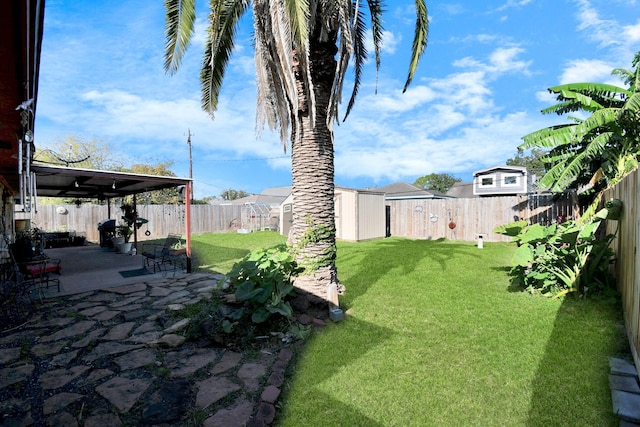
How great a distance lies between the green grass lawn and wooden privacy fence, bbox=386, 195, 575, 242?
867 cm

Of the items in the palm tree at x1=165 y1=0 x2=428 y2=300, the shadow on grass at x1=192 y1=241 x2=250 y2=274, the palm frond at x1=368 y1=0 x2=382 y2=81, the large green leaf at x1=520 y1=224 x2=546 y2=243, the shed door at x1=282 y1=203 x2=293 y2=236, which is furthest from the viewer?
the shed door at x1=282 y1=203 x2=293 y2=236

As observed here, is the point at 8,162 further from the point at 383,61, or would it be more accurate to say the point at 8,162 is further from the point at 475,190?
the point at 475,190

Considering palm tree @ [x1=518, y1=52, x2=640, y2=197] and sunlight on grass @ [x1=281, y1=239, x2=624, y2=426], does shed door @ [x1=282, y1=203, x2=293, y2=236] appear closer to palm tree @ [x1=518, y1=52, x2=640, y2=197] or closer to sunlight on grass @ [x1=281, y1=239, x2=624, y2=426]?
palm tree @ [x1=518, y1=52, x2=640, y2=197]

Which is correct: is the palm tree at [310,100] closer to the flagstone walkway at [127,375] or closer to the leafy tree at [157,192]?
the flagstone walkway at [127,375]

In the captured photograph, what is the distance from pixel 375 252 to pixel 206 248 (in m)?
7.62

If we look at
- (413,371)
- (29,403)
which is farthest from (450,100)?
(29,403)

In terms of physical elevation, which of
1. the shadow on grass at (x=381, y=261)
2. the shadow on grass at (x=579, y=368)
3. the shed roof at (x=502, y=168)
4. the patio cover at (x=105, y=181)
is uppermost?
the shed roof at (x=502, y=168)

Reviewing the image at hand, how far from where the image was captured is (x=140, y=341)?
160 inches

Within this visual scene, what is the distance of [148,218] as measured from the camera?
19.3m

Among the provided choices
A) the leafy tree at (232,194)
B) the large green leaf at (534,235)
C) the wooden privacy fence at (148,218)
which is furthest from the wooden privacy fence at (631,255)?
the leafy tree at (232,194)

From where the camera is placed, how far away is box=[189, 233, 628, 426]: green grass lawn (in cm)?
257

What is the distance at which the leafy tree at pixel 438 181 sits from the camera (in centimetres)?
5434

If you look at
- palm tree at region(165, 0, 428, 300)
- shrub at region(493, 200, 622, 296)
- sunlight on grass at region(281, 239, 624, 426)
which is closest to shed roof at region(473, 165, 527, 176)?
shrub at region(493, 200, 622, 296)

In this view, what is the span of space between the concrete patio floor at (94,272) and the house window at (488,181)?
1125 inches
